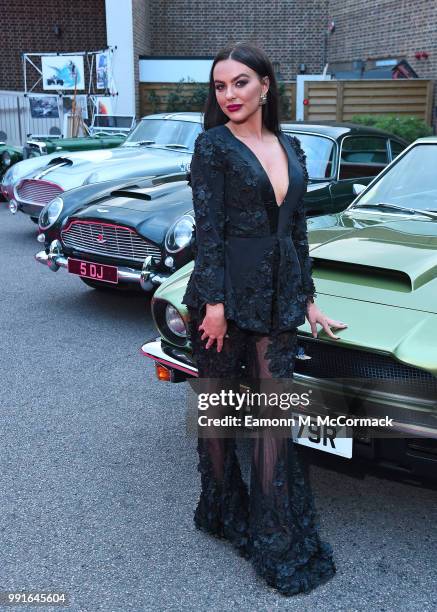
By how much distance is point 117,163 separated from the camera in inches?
317

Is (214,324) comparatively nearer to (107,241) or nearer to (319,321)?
(319,321)

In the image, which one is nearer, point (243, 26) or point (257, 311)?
point (257, 311)

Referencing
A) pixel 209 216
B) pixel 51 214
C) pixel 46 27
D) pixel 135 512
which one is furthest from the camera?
pixel 46 27

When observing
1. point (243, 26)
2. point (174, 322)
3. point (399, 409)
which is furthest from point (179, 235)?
point (243, 26)

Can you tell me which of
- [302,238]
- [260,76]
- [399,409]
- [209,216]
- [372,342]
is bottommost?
[399,409]

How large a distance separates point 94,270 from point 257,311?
133 inches

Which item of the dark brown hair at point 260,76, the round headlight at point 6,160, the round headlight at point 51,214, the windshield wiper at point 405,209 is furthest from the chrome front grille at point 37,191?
the dark brown hair at point 260,76

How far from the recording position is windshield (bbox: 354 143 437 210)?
3898 mm

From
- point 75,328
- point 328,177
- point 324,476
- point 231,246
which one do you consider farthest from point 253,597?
point 328,177

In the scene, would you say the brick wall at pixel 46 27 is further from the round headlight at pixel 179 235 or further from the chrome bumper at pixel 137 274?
the round headlight at pixel 179 235

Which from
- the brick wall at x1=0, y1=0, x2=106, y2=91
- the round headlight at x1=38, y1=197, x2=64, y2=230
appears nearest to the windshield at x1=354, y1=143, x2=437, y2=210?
the round headlight at x1=38, y1=197, x2=64, y2=230

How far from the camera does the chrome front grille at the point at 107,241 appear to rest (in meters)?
5.21

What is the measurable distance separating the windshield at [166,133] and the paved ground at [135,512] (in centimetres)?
431

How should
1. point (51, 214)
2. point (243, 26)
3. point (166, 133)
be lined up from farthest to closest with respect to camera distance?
point (243, 26), point (166, 133), point (51, 214)
